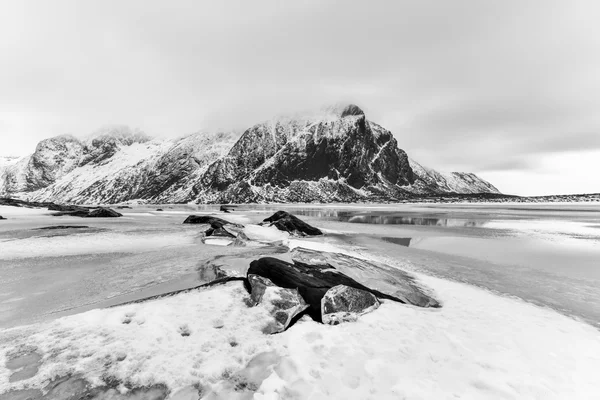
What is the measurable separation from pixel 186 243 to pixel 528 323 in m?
16.9

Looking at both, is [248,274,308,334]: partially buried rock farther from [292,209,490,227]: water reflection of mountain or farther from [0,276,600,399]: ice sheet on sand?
[292,209,490,227]: water reflection of mountain

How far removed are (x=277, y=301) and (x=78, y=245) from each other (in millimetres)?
15604

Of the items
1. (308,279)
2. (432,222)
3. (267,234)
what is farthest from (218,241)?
(432,222)

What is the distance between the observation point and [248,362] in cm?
476

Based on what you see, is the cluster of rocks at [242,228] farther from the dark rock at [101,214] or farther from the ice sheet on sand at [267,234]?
the dark rock at [101,214]

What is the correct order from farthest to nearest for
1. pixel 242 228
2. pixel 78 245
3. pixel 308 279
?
Answer: pixel 242 228
pixel 78 245
pixel 308 279

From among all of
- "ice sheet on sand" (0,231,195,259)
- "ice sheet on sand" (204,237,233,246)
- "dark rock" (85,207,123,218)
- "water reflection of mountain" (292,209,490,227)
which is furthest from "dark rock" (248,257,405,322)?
"dark rock" (85,207,123,218)

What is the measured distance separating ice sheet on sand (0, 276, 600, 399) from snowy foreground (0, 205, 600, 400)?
20 millimetres

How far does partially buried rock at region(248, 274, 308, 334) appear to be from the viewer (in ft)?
20.4

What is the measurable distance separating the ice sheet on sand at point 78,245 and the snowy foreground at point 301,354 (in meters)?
10.8

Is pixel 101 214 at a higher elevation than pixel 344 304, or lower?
lower

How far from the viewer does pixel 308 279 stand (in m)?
8.32

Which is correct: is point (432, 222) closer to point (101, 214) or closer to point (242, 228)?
point (242, 228)

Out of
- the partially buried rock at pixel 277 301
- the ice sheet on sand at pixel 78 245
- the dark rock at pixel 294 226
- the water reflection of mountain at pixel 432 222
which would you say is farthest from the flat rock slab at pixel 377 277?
the water reflection of mountain at pixel 432 222
